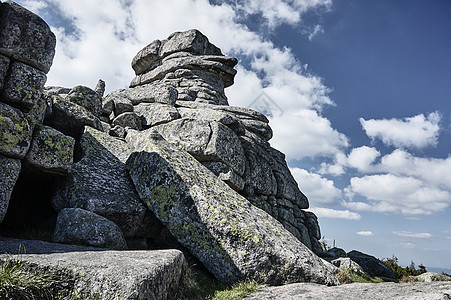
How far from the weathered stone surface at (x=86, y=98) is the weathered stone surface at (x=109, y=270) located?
11.2 m

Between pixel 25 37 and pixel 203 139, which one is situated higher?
pixel 25 37

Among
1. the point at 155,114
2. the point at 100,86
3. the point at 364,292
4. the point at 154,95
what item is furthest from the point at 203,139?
the point at 100,86

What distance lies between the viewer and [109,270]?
6.58 metres

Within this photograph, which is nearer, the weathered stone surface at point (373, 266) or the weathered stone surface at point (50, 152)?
the weathered stone surface at point (50, 152)

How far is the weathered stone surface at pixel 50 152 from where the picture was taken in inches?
424

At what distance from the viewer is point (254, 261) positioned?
10273mm

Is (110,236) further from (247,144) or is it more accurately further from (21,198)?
(247,144)

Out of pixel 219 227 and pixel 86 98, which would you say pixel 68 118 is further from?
pixel 219 227

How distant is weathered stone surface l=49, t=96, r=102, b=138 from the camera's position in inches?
580

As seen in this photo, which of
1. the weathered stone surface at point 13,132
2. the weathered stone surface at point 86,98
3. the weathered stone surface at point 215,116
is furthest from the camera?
the weathered stone surface at point 215,116

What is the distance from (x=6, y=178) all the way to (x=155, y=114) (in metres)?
12.9

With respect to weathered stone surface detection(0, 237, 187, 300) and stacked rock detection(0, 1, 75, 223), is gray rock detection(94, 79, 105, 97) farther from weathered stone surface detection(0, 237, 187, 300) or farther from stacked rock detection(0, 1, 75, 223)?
weathered stone surface detection(0, 237, 187, 300)

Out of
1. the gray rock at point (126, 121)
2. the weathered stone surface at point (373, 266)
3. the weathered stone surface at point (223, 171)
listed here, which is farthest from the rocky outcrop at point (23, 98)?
the weathered stone surface at point (373, 266)

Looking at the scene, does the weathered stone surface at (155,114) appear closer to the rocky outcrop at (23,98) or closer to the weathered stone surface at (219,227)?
the weathered stone surface at (219,227)
